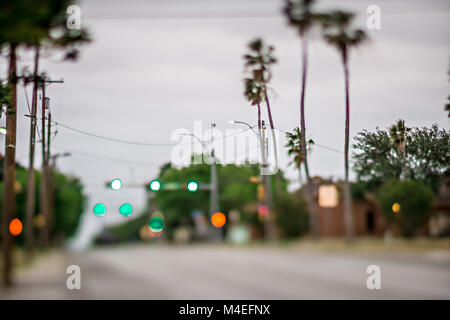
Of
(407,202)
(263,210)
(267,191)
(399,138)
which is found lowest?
(263,210)

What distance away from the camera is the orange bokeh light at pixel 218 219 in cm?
1097

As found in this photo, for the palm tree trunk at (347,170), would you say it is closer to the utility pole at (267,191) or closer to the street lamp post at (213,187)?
the utility pole at (267,191)

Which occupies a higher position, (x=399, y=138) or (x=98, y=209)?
(x=399, y=138)

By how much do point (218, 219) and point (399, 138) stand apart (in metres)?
3.95

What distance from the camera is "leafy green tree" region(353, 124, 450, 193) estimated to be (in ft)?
34.2

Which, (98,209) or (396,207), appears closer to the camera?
(98,209)

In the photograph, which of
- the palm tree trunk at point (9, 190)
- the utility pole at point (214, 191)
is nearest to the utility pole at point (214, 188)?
the utility pole at point (214, 191)

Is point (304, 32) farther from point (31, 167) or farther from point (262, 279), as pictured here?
point (262, 279)

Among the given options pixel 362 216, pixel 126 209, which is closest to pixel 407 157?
pixel 362 216

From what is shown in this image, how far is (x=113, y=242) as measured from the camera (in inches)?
786

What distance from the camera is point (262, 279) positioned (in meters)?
20.2

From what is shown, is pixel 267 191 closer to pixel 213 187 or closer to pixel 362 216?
pixel 213 187

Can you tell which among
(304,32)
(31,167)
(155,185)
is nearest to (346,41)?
(304,32)
